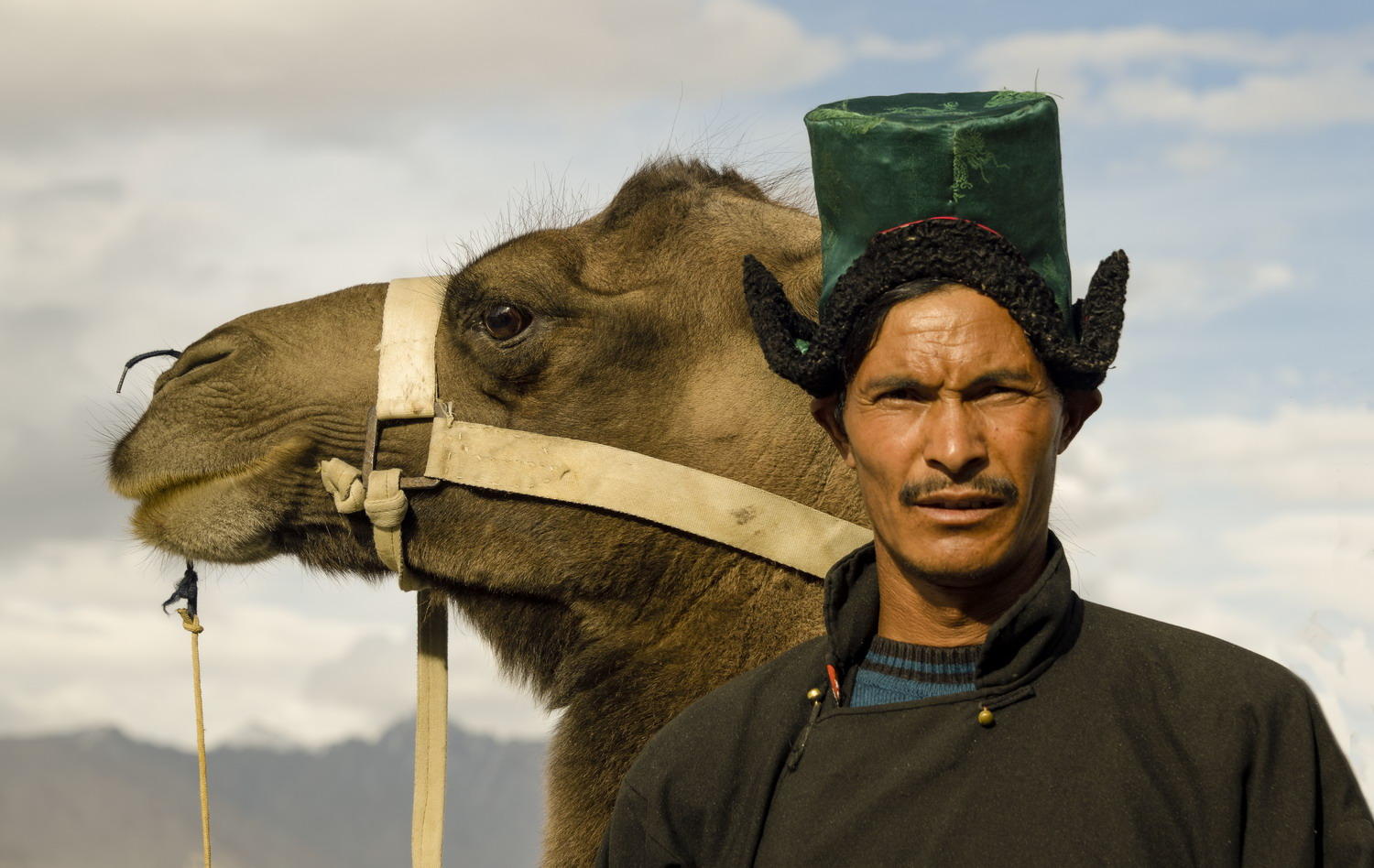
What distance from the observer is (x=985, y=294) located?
2.41 m

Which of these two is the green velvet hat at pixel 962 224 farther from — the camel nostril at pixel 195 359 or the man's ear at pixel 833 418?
the camel nostril at pixel 195 359

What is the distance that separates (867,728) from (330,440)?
7.51 ft

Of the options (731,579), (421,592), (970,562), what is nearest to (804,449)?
(731,579)

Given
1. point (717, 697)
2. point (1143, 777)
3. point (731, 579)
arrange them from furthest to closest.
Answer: point (731, 579) < point (717, 697) < point (1143, 777)

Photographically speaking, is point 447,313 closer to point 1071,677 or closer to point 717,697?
point 717,697

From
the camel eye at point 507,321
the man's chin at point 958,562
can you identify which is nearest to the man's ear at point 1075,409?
the man's chin at point 958,562

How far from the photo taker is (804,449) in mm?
3896

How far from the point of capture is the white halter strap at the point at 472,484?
12.6 ft

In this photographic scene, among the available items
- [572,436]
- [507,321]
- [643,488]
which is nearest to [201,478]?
[507,321]

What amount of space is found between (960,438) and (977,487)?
83 millimetres

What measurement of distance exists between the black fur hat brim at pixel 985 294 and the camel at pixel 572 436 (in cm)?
129

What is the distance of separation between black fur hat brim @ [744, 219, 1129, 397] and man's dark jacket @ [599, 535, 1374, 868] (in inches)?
13.2

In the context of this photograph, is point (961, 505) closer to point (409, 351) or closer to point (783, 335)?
point (783, 335)

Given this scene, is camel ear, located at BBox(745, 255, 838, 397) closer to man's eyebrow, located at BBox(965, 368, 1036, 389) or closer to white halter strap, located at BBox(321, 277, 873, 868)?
man's eyebrow, located at BBox(965, 368, 1036, 389)
